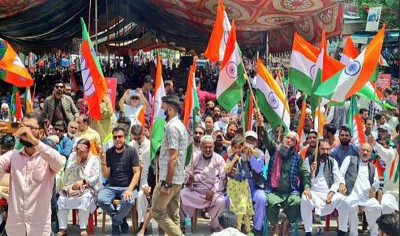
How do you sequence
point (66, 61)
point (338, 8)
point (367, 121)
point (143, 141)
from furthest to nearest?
point (66, 61) < point (338, 8) < point (367, 121) < point (143, 141)

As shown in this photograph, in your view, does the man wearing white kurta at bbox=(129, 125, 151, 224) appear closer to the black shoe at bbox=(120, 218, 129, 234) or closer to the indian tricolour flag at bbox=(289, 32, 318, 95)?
the black shoe at bbox=(120, 218, 129, 234)

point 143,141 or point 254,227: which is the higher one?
point 143,141

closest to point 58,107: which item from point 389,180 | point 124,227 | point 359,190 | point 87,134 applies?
point 87,134

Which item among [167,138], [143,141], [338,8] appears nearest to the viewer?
[167,138]

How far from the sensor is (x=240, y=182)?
7.63 m

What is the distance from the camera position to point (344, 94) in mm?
7945

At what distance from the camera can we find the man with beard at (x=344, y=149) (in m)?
8.09

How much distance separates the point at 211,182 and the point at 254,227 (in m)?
0.77

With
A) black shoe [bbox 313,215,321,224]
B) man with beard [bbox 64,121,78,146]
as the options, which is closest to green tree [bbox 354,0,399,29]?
black shoe [bbox 313,215,321,224]

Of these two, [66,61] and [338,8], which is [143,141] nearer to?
[338,8]

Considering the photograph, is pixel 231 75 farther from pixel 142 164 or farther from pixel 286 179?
pixel 142 164

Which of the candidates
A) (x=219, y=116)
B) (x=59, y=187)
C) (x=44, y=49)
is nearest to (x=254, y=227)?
(x=59, y=187)

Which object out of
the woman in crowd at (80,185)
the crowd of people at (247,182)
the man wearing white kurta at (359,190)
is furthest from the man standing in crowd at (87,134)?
the man wearing white kurta at (359,190)

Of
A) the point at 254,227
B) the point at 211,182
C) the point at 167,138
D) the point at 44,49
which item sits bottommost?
the point at 254,227
